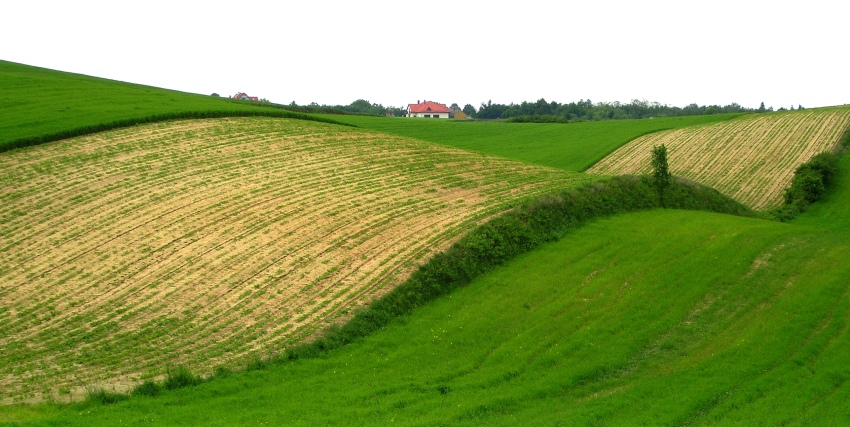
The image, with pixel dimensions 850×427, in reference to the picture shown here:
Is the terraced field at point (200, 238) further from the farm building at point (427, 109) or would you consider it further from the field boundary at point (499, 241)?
the farm building at point (427, 109)

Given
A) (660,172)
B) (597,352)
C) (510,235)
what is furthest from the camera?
(660,172)

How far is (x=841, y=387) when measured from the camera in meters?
17.8

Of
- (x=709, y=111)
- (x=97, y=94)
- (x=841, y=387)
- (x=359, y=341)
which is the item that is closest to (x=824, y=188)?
(x=841, y=387)

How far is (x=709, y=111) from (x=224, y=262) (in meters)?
117

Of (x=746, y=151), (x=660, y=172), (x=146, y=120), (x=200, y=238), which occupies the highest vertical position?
(x=146, y=120)

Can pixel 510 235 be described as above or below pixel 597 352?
above

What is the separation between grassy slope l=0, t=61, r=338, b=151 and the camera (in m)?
39.0

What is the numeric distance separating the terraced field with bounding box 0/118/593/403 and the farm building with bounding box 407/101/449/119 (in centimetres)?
13192

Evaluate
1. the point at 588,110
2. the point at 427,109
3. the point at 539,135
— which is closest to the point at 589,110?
the point at 588,110

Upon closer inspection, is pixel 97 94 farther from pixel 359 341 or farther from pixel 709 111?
pixel 709 111

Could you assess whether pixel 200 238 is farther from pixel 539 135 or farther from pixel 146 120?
pixel 539 135

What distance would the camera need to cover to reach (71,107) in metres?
44.2

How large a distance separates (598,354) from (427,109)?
514 ft

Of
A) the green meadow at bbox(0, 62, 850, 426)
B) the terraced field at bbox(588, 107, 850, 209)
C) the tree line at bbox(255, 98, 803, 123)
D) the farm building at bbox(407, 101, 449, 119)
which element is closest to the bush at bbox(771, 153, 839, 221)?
the terraced field at bbox(588, 107, 850, 209)
